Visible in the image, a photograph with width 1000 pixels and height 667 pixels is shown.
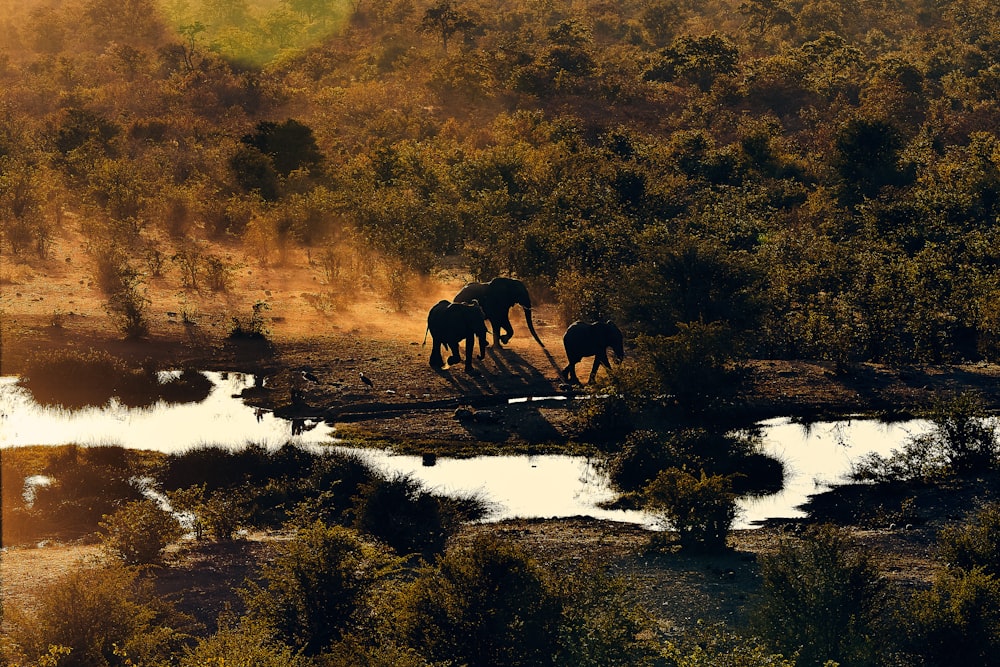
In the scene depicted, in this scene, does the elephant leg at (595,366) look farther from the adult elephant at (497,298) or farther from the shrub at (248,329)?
the shrub at (248,329)

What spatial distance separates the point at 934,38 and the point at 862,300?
39.5 metres

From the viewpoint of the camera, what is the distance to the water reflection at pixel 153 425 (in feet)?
67.3

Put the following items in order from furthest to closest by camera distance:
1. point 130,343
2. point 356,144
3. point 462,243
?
point 356,144, point 462,243, point 130,343

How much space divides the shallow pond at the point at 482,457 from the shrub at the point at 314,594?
5.01m

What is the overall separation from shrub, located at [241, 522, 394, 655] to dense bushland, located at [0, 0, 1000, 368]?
1211 centimetres

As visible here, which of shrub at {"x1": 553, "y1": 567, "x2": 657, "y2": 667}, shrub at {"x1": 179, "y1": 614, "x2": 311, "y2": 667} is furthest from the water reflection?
shrub at {"x1": 553, "y1": 567, "x2": 657, "y2": 667}

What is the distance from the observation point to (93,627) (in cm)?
1170

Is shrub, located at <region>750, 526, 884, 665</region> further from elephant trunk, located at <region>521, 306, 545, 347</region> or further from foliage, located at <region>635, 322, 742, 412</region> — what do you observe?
elephant trunk, located at <region>521, 306, 545, 347</region>

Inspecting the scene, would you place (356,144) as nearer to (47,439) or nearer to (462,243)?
(462,243)

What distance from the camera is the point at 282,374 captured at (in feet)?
78.7

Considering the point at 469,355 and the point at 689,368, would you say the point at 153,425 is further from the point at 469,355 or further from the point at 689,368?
the point at 689,368

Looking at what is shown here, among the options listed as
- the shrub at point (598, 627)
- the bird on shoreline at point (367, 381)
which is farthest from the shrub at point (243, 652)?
the bird on shoreline at point (367, 381)

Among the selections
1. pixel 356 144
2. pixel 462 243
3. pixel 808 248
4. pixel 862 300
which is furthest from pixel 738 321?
pixel 356 144

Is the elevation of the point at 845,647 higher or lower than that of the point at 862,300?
lower
